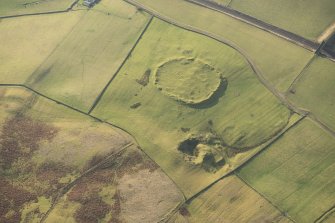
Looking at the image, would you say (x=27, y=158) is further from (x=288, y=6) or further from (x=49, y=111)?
(x=288, y=6)

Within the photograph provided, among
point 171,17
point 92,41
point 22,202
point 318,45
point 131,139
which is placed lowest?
point 22,202

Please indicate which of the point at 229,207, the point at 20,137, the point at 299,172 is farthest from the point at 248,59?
the point at 20,137

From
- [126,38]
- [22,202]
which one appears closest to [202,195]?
[22,202]

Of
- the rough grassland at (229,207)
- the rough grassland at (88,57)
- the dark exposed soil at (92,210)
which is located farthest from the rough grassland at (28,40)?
the rough grassland at (229,207)

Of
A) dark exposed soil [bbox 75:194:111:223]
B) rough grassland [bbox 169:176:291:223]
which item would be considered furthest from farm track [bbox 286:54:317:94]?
dark exposed soil [bbox 75:194:111:223]

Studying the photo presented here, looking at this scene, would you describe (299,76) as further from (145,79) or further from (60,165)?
(60,165)

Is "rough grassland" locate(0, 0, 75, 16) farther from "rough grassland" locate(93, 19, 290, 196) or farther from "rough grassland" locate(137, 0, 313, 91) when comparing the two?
"rough grassland" locate(93, 19, 290, 196)
